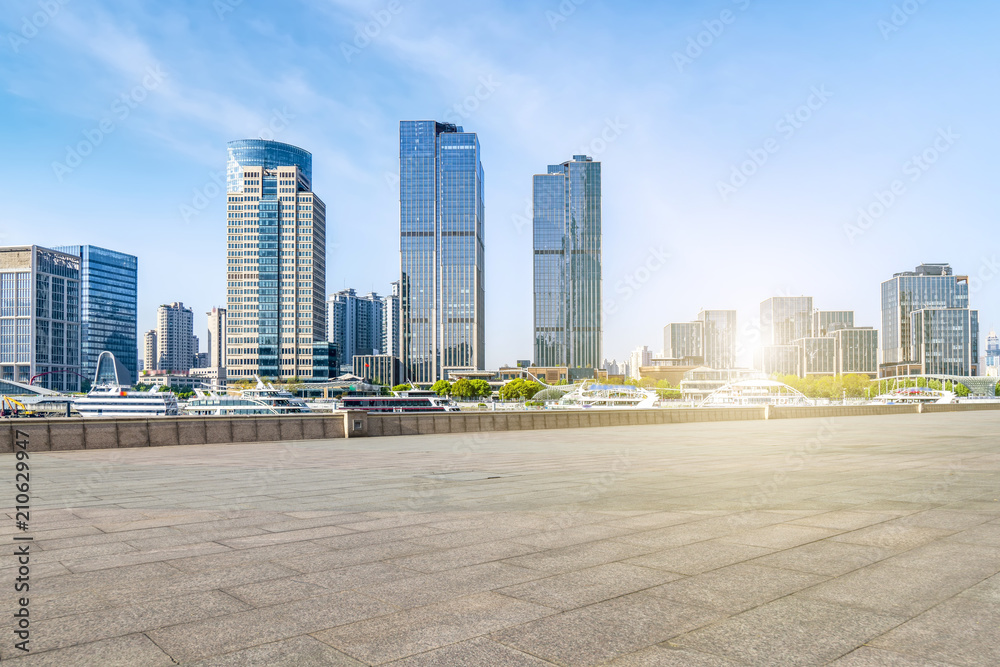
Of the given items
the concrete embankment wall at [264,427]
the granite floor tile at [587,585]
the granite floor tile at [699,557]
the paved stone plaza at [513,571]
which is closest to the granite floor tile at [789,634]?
the paved stone plaza at [513,571]

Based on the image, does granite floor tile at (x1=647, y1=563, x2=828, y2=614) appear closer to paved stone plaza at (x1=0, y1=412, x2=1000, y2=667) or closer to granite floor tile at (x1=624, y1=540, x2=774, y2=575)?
paved stone plaza at (x1=0, y1=412, x2=1000, y2=667)

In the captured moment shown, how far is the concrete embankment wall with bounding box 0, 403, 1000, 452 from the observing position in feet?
72.2

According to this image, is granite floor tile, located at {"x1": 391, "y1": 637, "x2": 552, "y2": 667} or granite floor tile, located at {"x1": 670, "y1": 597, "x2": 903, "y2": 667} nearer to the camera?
granite floor tile, located at {"x1": 391, "y1": 637, "x2": 552, "y2": 667}

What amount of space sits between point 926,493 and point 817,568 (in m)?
6.64

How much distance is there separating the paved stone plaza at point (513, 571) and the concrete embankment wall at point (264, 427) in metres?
9.14

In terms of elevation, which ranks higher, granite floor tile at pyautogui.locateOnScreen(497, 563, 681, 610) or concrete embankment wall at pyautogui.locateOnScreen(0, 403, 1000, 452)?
granite floor tile at pyautogui.locateOnScreen(497, 563, 681, 610)

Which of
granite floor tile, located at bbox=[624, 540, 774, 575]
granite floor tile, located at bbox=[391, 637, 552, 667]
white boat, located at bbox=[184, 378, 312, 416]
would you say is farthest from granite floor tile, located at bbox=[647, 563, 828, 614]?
white boat, located at bbox=[184, 378, 312, 416]

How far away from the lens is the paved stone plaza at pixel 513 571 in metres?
4.64

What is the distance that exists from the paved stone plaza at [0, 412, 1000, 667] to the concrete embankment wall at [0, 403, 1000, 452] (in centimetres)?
914

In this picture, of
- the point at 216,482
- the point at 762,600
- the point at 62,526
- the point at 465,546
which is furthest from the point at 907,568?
the point at 216,482

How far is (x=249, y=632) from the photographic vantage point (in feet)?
16.1

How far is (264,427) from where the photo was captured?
26.5 metres

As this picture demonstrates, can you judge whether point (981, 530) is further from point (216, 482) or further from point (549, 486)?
point (216, 482)

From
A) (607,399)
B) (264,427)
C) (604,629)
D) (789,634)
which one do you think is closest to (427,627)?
(604,629)
